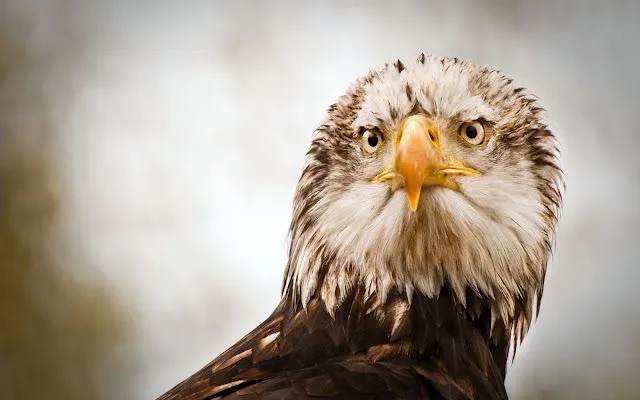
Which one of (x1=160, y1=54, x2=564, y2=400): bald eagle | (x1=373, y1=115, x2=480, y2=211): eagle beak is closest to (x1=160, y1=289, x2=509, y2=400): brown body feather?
(x1=160, y1=54, x2=564, y2=400): bald eagle

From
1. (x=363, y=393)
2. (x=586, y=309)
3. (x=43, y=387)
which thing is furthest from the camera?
(x=43, y=387)

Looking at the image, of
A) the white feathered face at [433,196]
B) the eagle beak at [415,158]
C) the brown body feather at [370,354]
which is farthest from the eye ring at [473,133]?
the brown body feather at [370,354]

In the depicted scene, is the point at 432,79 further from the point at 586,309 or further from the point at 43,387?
the point at 43,387

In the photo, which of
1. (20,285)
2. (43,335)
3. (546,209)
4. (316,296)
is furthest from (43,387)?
(546,209)

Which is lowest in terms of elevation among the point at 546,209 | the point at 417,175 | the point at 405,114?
the point at 546,209

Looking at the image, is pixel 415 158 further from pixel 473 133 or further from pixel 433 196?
pixel 473 133

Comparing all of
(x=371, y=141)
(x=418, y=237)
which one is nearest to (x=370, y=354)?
(x=418, y=237)
